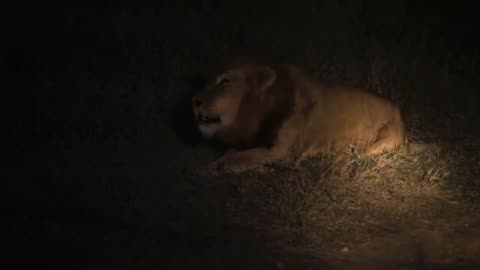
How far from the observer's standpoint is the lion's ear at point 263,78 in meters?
7.18

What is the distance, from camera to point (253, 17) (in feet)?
40.9

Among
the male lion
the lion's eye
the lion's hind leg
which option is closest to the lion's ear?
the male lion

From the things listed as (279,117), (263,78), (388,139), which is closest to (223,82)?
(263,78)

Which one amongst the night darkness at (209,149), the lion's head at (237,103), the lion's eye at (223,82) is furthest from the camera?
the lion's eye at (223,82)

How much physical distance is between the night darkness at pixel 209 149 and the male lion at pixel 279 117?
0.24 m

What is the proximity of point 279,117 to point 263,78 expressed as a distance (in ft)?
1.10

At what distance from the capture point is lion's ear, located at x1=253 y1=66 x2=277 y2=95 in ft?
23.6

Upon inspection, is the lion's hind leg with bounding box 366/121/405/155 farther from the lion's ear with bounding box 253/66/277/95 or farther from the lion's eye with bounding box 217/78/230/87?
the lion's eye with bounding box 217/78/230/87

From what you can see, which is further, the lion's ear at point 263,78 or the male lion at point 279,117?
the lion's ear at point 263,78

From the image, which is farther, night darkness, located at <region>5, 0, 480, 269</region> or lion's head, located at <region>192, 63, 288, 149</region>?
lion's head, located at <region>192, 63, 288, 149</region>

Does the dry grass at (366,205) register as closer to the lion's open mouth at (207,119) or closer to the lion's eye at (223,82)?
the lion's open mouth at (207,119)

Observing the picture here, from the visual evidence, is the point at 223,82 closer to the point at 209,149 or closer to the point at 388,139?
the point at 209,149

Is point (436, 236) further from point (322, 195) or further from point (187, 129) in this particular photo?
point (187, 129)

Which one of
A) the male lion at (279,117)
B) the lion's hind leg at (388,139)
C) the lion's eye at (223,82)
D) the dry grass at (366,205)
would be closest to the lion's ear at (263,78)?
the male lion at (279,117)
